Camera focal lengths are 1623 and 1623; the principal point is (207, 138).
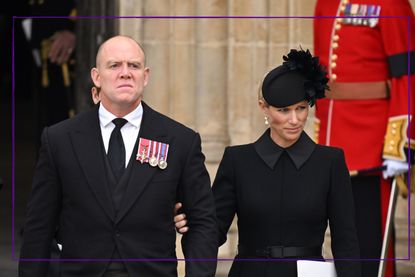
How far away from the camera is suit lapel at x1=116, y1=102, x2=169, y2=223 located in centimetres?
543

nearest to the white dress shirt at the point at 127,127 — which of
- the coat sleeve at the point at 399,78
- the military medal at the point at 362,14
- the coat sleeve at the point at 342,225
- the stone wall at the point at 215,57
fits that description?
the coat sleeve at the point at 342,225

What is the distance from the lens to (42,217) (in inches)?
216

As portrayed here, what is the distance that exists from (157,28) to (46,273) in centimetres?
339

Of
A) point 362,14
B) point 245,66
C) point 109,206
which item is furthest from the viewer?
point 245,66

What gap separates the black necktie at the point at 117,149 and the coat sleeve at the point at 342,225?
0.79 m

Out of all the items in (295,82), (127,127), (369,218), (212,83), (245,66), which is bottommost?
(369,218)

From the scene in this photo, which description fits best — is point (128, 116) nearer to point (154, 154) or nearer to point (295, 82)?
point (154, 154)

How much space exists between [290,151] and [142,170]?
1.99ft

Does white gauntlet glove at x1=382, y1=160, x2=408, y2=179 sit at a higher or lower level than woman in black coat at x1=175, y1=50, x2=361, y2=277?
lower

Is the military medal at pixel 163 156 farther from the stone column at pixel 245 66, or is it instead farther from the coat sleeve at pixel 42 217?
the stone column at pixel 245 66

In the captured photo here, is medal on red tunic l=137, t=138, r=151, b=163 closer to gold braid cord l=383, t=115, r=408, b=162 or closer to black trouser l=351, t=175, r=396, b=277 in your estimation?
gold braid cord l=383, t=115, r=408, b=162

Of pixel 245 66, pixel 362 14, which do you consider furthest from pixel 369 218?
pixel 245 66

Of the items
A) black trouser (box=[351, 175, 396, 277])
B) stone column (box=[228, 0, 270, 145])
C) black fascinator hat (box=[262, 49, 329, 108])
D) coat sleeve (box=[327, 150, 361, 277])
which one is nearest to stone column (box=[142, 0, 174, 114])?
stone column (box=[228, 0, 270, 145])

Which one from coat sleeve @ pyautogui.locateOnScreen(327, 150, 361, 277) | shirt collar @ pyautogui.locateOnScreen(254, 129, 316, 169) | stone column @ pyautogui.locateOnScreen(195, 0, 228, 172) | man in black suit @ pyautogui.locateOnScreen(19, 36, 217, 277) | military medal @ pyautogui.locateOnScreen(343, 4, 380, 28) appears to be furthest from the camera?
stone column @ pyautogui.locateOnScreen(195, 0, 228, 172)
